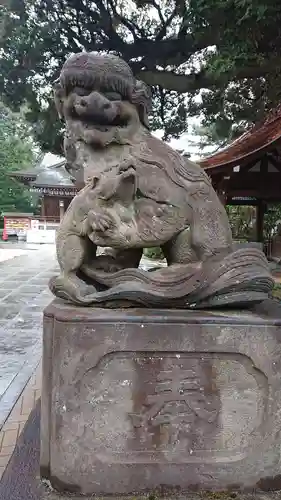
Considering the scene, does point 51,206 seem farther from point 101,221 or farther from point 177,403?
point 177,403

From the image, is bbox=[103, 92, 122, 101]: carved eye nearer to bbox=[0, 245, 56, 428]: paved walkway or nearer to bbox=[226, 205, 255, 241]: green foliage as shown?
bbox=[0, 245, 56, 428]: paved walkway

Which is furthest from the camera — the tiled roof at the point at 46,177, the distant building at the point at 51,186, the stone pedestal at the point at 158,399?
the distant building at the point at 51,186

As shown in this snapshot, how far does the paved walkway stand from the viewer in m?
3.48

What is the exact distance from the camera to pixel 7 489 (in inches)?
73.8

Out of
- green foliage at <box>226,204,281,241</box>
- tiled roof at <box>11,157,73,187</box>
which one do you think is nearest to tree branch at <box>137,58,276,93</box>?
green foliage at <box>226,204,281,241</box>

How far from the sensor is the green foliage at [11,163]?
30906 mm

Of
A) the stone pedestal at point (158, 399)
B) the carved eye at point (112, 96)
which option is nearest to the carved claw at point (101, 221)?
the stone pedestal at point (158, 399)

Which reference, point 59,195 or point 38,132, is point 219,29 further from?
point 59,195

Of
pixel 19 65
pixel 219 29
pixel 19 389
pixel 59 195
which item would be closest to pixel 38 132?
pixel 19 65

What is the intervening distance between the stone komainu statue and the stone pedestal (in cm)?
14

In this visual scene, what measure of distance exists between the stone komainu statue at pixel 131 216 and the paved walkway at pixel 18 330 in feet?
4.58

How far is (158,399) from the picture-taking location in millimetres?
1857

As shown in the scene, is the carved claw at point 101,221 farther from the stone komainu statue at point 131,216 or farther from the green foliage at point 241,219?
the green foliage at point 241,219

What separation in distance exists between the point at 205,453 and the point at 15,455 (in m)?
0.92
